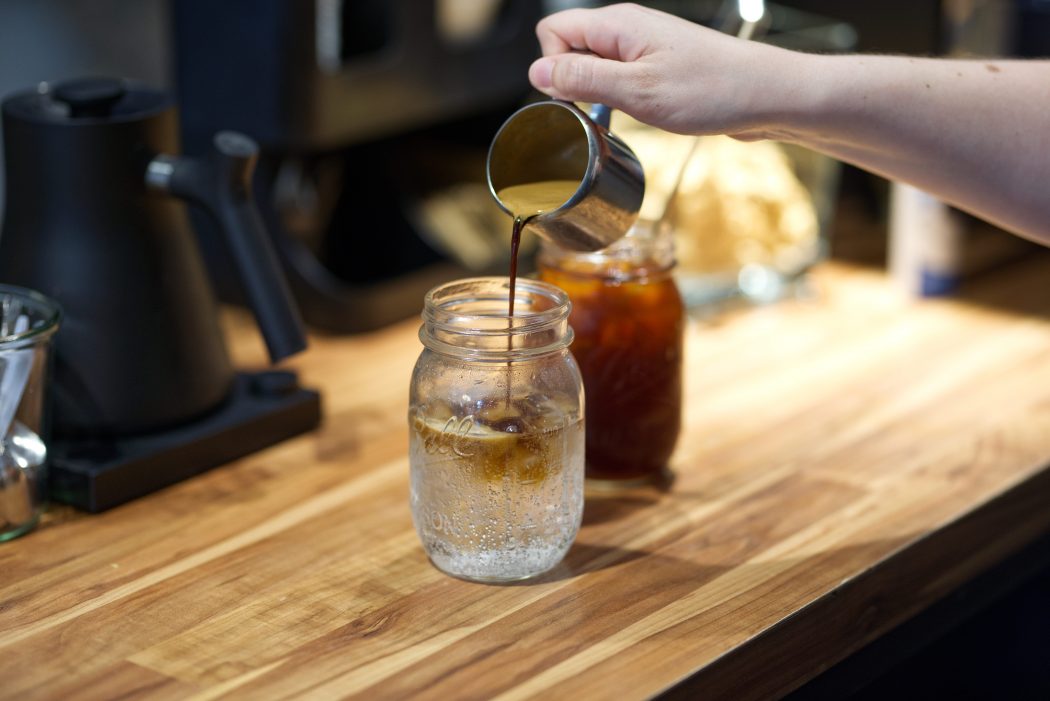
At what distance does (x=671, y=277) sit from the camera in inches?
41.6

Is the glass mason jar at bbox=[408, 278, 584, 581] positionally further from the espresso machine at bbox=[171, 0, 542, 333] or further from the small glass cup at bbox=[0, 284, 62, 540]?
the espresso machine at bbox=[171, 0, 542, 333]

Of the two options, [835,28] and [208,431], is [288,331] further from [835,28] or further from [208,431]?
[835,28]

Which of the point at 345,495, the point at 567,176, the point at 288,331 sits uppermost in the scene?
the point at 567,176

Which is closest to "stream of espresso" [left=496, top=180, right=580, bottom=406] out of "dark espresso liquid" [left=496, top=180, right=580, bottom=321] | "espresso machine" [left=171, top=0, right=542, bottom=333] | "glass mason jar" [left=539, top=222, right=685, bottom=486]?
"dark espresso liquid" [left=496, top=180, right=580, bottom=321]

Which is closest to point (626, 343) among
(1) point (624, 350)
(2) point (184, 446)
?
(1) point (624, 350)

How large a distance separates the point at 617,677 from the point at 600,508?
10.0 inches

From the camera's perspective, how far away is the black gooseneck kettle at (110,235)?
1.01 metres

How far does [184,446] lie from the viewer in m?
1.06

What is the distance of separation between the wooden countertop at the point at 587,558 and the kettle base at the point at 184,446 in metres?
0.02

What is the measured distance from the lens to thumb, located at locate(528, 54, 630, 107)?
867 mm

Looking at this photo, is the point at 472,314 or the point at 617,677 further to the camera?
the point at 472,314

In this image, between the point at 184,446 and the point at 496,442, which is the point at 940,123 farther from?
the point at 184,446

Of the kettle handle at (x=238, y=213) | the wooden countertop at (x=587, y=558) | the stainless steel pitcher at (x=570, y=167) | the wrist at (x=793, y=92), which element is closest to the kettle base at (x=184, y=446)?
the wooden countertop at (x=587, y=558)

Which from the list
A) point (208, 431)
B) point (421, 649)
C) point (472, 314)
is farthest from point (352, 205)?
point (421, 649)
